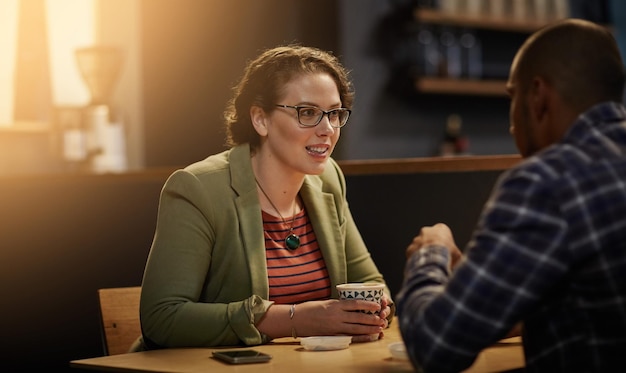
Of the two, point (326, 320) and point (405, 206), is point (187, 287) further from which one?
point (405, 206)

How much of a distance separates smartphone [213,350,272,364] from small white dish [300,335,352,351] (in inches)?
5.2

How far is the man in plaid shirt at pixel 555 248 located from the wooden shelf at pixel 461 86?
195 inches

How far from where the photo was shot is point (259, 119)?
113 inches

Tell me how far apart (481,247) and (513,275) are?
0.22 feet

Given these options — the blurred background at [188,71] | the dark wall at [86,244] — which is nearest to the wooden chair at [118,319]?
→ the dark wall at [86,244]

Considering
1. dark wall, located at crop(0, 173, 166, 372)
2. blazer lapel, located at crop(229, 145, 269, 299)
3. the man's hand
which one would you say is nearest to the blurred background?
dark wall, located at crop(0, 173, 166, 372)

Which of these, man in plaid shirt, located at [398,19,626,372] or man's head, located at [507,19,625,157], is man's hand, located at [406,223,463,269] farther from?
man's head, located at [507,19,625,157]

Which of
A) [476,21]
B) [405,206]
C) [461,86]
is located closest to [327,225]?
[405,206]

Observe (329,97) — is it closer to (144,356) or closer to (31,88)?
(144,356)

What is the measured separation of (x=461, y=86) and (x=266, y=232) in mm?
4429

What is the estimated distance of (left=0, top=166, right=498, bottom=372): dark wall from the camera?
3.63 metres

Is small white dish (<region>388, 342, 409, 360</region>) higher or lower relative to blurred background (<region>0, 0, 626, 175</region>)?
lower

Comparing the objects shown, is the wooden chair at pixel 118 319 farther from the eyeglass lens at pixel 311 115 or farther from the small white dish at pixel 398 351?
the small white dish at pixel 398 351

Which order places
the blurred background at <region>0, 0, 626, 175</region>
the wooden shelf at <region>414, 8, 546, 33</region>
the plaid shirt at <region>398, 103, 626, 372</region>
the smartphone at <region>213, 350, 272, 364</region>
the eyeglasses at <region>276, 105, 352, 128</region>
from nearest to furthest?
the plaid shirt at <region>398, 103, 626, 372</region>, the smartphone at <region>213, 350, 272, 364</region>, the eyeglasses at <region>276, 105, 352, 128</region>, the blurred background at <region>0, 0, 626, 175</region>, the wooden shelf at <region>414, 8, 546, 33</region>
